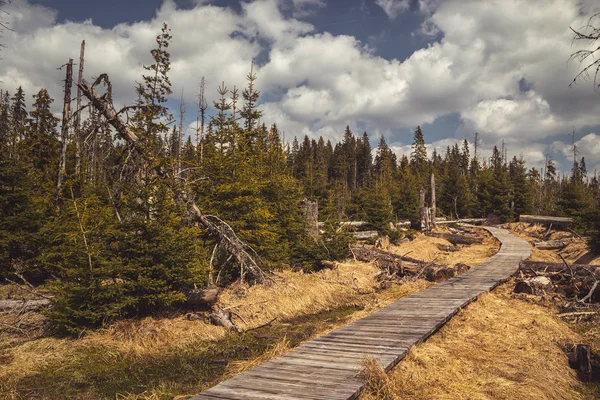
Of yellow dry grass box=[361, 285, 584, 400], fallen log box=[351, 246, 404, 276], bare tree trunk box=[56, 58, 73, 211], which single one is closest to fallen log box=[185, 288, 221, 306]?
A: yellow dry grass box=[361, 285, 584, 400]

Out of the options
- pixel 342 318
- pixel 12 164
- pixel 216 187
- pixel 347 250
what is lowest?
pixel 342 318

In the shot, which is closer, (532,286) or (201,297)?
(201,297)

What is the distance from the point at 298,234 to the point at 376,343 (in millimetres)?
9184

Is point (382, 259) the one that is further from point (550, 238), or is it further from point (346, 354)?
point (550, 238)

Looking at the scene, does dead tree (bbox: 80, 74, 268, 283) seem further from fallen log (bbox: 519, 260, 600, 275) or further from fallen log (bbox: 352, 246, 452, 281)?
fallen log (bbox: 519, 260, 600, 275)

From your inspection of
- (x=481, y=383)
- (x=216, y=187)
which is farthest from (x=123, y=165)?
(x=481, y=383)

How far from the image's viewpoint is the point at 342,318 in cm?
1034

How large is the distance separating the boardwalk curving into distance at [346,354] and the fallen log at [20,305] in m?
7.12

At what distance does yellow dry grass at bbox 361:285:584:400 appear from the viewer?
5.05 m

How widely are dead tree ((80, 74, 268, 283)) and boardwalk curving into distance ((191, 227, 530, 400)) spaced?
188 inches

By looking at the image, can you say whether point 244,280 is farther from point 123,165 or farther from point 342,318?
point 123,165

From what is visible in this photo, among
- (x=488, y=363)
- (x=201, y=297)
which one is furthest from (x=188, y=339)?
(x=488, y=363)

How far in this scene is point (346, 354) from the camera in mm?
6090

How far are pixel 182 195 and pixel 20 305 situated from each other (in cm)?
502
